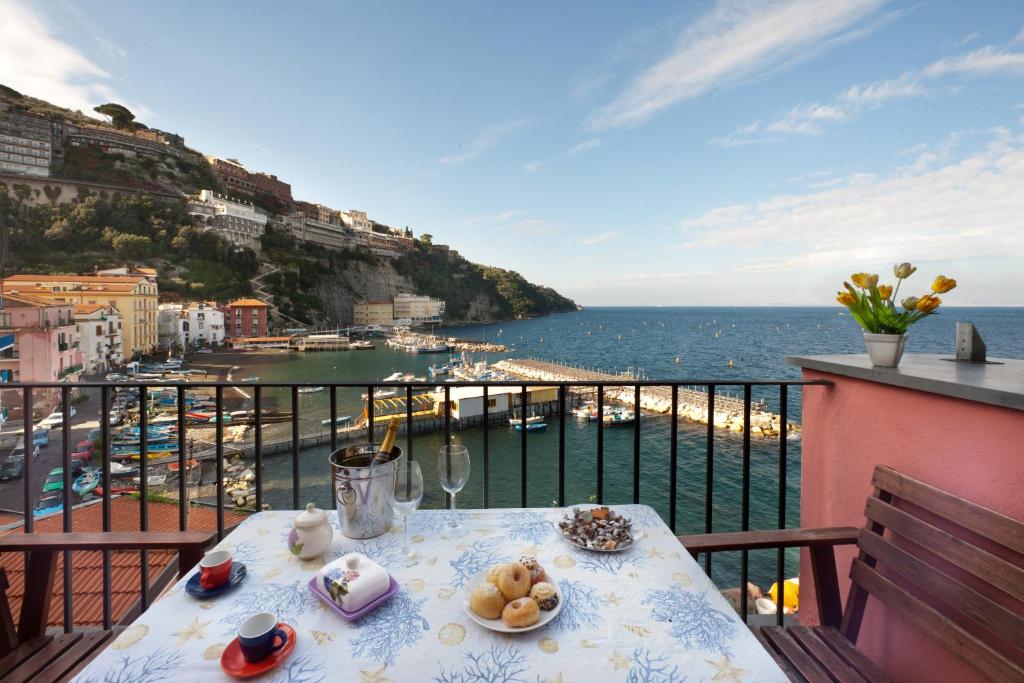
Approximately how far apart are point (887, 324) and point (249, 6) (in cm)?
1024

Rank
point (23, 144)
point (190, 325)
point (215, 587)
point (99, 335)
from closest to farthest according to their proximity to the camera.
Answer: point (215, 587) → point (99, 335) → point (190, 325) → point (23, 144)

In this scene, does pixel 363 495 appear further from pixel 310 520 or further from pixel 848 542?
pixel 848 542

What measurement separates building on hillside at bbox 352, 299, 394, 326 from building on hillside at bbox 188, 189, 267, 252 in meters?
15.4

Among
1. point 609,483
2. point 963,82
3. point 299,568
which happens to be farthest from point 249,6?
point 609,483

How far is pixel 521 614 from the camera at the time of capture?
0.77 m

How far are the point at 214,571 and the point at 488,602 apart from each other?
665 mm

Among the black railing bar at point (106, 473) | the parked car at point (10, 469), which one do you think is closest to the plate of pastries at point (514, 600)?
the black railing bar at point (106, 473)

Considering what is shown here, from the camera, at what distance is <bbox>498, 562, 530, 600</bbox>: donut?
0.84 m

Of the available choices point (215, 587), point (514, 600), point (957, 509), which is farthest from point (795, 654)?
point (215, 587)

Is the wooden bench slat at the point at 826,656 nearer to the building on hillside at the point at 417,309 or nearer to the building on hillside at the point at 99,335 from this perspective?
the building on hillside at the point at 99,335

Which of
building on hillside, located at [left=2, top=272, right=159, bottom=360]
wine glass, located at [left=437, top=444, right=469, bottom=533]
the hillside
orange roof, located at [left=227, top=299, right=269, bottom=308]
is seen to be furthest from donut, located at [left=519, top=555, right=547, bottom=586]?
orange roof, located at [left=227, top=299, right=269, bottom=308]

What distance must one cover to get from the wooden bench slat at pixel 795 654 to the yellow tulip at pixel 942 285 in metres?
1.57

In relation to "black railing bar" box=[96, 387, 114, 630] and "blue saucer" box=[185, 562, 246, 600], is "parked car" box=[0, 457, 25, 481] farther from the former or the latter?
"blue saucer" box=[185, 562, 246, 600]

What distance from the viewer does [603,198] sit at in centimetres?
2675
